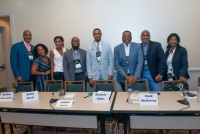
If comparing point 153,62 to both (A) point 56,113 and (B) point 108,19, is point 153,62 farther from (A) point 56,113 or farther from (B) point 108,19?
(A) point 56,113

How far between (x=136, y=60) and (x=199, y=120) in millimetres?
1574

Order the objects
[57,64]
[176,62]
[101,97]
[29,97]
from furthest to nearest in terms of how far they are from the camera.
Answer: [57,64] < [176,62] < [29,97] < [101,97]

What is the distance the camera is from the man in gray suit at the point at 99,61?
10.9 ft

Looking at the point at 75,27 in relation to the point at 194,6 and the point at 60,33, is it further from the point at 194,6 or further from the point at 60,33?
the point at 194,6

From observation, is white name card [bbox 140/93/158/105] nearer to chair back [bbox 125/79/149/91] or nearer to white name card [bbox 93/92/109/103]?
white name card [bbox 93/92/109/103]

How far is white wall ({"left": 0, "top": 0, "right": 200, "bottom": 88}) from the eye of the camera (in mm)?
3641

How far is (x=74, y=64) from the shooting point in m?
3.39

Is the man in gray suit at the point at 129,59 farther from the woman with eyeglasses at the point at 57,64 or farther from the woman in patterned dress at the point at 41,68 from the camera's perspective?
the woman in patterned dress at the point at 41,68

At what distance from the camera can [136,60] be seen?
321 cm

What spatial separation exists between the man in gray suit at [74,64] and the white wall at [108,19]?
681 mm

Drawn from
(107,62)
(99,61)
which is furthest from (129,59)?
(99,61)

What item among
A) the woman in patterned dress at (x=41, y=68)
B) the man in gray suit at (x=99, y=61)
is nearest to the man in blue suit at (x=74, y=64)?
the man in gray suit at (x=99, y=61)

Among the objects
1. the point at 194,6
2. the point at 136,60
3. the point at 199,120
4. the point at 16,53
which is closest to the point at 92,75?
the point at 136,60

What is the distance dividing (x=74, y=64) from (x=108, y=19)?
1.27 m
